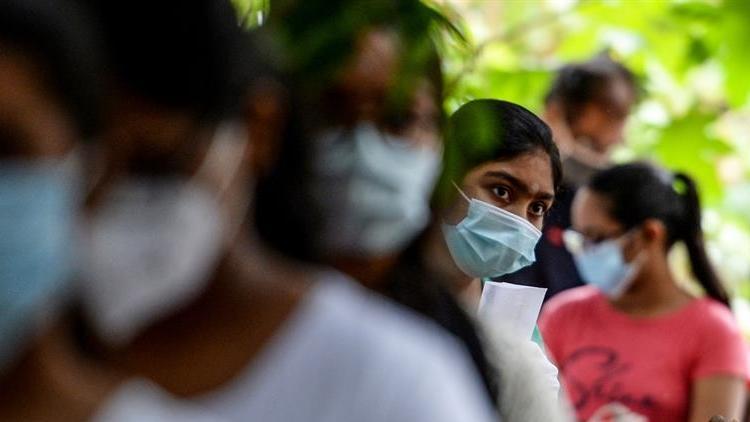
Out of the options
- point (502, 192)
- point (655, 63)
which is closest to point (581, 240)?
point (655, 63)

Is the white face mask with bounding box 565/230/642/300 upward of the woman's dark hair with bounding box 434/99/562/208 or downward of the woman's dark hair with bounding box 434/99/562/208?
downward

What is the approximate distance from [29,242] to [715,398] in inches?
113

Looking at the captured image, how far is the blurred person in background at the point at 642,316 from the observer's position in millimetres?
4602

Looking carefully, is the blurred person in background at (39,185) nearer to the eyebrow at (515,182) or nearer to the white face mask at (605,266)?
the eyebrow at (515,182)

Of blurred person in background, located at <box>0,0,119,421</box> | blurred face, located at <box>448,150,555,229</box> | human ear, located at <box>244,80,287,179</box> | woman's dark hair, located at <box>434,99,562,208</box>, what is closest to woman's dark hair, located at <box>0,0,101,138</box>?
blurred person in background, located at <box>0,0,119,421</box>

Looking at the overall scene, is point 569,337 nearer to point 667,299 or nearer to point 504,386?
point 667,299

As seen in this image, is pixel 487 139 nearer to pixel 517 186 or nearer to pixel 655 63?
pixel 517 186

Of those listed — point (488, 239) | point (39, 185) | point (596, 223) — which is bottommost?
point (596, 223)

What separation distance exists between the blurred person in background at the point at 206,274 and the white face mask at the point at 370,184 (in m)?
0.26

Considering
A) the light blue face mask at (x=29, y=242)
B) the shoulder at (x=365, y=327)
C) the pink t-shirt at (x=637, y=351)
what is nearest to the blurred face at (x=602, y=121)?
the pink t-shirt at (x=637, y=351)

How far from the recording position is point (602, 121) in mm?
5754

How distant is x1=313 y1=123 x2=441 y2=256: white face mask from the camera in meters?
2.42

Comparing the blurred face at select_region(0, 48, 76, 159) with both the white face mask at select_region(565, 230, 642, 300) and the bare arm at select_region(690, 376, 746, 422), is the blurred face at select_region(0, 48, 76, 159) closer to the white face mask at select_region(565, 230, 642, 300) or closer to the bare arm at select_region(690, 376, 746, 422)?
the bare arm at select_region(690, 376, 746, 422)

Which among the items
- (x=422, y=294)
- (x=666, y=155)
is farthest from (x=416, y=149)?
(x=666, y=155)
